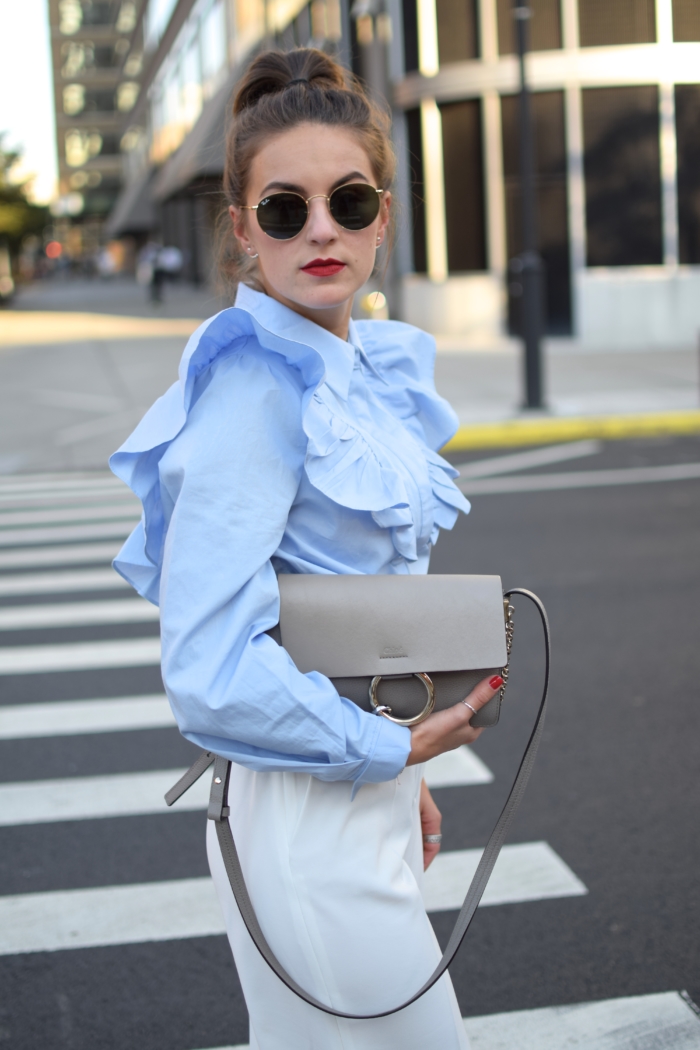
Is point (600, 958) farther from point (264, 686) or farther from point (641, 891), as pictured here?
point (264, 686)

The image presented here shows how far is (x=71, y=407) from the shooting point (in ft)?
47.3

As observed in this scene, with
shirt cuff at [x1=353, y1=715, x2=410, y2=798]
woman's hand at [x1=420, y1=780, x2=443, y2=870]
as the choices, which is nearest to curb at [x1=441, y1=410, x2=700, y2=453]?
woman's hand at [x1=420, y1=780, x2=443, y2=870]

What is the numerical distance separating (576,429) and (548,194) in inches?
343

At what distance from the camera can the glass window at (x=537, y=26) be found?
18.8m

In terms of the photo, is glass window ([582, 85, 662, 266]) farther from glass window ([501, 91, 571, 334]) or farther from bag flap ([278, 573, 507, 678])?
bag flap ([278, 573, 507, 678])

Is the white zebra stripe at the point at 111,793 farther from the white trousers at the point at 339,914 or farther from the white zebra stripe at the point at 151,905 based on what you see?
the white trousers at the point at 339,914

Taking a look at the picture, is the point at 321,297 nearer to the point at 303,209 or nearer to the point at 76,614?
the point at 303,209

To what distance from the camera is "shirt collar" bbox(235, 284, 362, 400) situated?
177 cm

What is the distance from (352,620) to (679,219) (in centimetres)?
1884

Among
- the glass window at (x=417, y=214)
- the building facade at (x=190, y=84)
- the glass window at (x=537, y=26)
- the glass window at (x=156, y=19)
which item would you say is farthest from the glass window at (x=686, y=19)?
the glass window at (x=156, y=19)

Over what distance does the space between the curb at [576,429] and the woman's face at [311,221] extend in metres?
10.2

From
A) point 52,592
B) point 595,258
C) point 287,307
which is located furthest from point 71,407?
point 287,307

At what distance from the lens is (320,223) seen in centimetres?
176

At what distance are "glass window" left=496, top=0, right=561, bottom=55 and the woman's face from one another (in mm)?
18598
